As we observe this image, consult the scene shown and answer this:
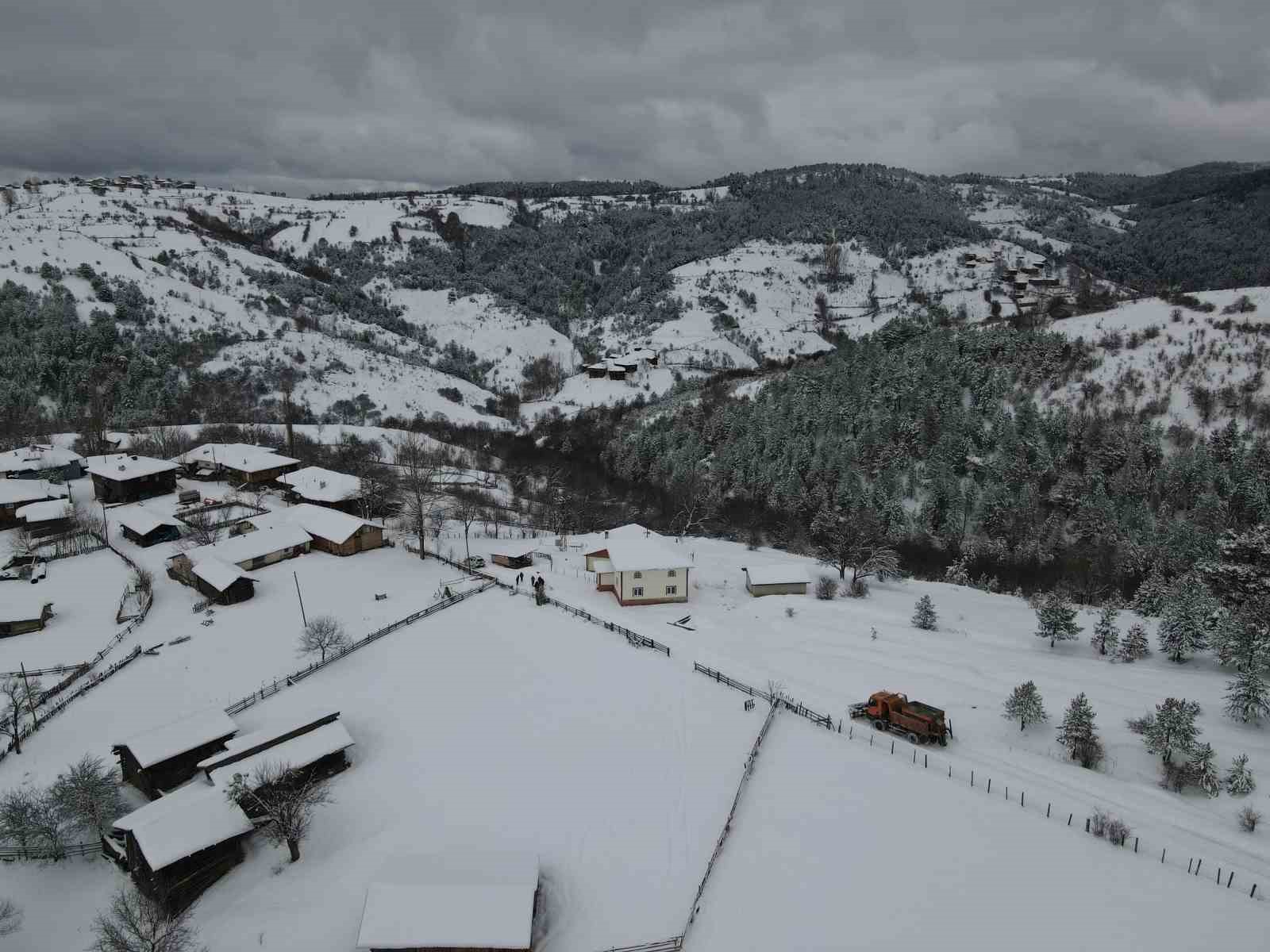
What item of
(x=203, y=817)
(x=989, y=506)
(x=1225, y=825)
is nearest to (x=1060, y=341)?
(x=989, y=506)

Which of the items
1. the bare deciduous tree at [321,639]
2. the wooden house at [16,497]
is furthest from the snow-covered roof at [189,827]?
the wooden house at [16,497]

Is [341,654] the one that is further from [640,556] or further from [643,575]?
[640,556]

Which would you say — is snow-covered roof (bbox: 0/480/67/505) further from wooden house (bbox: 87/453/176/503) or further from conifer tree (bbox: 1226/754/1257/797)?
conifer tree (bbox: 1226/754/1257/797)

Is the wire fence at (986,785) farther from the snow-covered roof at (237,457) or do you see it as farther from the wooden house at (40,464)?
the wooden house at (40,464)

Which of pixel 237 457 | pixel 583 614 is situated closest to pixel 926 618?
pixel 583 614

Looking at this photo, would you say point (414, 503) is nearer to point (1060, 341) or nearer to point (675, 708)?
point (675, 708)

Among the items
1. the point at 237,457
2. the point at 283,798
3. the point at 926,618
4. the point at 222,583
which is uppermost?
the point at 237,457
